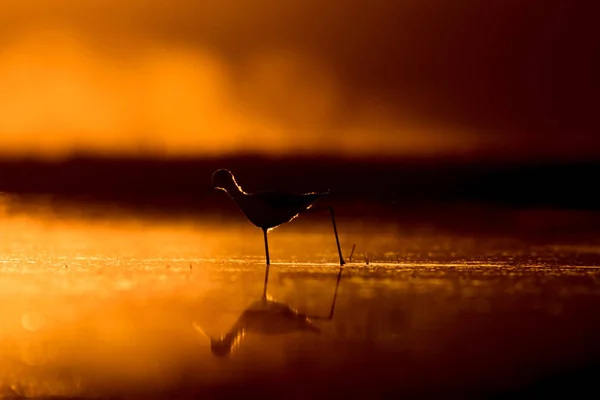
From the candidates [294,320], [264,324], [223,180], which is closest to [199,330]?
[264,324]

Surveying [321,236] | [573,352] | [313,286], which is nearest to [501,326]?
[573,352]

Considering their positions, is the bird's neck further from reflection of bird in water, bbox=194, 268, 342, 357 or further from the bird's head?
reflection of bird in water, bbox=194, 268, 342, 357

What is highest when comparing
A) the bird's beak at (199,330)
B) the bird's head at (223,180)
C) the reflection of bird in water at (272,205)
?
the bird's head at (223,180)

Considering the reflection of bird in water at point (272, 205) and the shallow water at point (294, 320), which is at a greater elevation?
the reflection of bird in water at point (272, 205)

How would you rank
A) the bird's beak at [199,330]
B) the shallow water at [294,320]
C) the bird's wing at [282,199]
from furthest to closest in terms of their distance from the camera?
the bird's wing at [282,199]
the bird's beak at [199,330]
the shallow water at [294,320]

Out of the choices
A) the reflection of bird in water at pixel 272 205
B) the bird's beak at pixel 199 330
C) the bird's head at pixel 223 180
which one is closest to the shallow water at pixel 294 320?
the bird's beak at pixel 199 330

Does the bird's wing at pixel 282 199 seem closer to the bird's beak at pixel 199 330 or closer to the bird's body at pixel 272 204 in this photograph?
the bird's body at pixel 272 204

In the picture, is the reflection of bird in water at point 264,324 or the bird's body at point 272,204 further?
the bird's body at point 272,204
